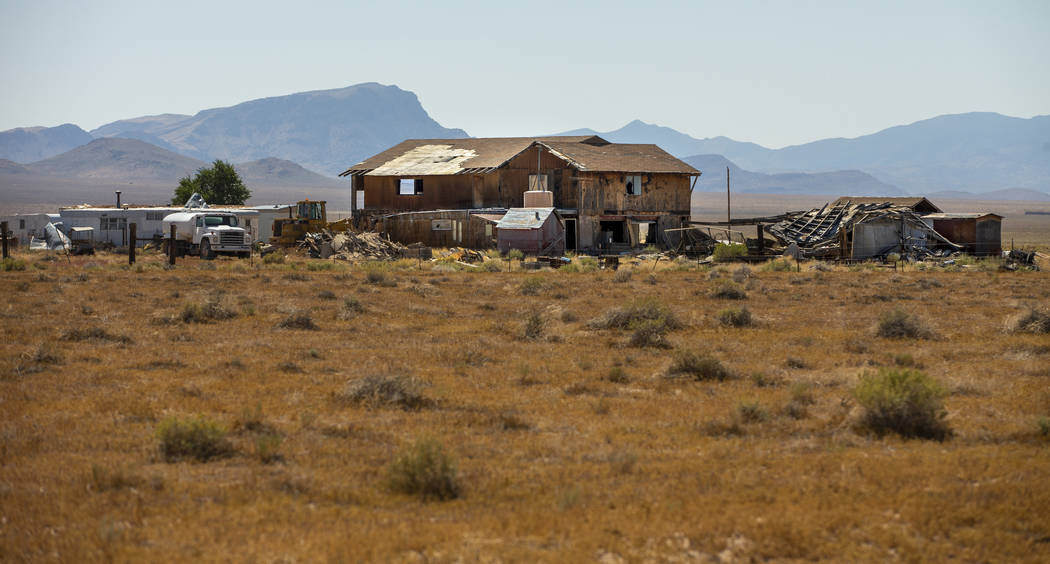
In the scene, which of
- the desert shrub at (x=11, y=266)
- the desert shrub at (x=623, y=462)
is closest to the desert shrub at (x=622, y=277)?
the desert shrub at (x=11, y=266)

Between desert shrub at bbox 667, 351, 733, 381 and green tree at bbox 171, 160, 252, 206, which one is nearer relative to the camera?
desert shrub at bbox 667, 351, 733, 381

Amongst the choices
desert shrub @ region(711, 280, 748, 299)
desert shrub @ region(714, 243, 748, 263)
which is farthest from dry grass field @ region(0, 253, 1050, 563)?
desert shrub @ region(714, 243, 748, 263)

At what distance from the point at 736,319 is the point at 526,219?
28840 mm

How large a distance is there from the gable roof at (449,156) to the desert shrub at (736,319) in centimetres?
3562

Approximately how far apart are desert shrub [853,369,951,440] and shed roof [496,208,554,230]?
38.1 metres

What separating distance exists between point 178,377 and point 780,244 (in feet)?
132

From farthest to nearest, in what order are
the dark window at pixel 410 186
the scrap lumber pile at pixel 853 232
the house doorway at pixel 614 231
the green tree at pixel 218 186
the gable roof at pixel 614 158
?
1. the green tree at pixel 218 186
2. the dark window at pixel 410 186
3. the house doorway at pixel 614 231
4. the gable roof at pixel 614 158
5. the scrap lumber pile at pixel 853 232

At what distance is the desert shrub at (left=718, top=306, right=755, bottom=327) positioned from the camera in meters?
21.8

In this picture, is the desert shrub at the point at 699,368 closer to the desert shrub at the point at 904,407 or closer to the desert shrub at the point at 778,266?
the desert shrub at the point at 904,407

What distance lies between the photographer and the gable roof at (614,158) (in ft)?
182

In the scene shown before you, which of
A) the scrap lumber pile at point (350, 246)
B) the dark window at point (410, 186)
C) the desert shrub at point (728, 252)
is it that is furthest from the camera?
the dark window at point (410, 186)


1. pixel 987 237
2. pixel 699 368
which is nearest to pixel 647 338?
pixel 699 368

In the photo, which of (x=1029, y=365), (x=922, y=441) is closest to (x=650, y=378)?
(x=922, y=441)

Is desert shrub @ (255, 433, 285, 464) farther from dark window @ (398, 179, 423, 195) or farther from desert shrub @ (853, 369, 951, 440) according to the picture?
dark window @ (398, 179, 423, 195)
